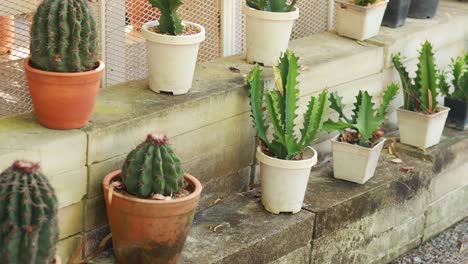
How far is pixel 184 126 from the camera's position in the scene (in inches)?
186

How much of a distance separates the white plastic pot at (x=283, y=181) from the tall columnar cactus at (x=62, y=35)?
117 centimetres

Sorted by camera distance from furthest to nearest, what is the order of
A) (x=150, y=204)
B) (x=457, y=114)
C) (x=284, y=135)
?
(x=457, y=114), (x=284, y=135), (x=150, y=204)

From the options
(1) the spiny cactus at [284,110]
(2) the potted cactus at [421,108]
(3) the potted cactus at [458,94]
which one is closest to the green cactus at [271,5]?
(1) the spiny cactus at [284,110]

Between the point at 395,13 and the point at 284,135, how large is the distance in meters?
1.75

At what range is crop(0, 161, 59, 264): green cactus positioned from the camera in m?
3.44

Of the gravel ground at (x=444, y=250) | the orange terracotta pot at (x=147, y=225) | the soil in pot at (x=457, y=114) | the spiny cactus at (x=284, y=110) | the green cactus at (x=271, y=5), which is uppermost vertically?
the green cactus at (x=271, y=5)

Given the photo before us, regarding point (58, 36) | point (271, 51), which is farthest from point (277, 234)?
point (58, 36)

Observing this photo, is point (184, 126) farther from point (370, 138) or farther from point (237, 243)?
point (370, 138)

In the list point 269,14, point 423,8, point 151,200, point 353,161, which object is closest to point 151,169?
point 151,200

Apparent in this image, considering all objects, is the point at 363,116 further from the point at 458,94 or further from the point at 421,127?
the point at 458,94

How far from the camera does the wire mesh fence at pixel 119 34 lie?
14.7 feet

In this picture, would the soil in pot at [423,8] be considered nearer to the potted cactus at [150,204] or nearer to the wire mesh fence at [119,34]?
the wire mesh fence at [119,34]

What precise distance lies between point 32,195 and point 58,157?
0.69 metres

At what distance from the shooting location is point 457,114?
627cm
